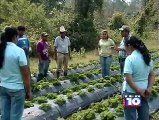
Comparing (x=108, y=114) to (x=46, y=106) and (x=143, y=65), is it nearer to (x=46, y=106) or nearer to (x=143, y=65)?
(x=46, y=106)

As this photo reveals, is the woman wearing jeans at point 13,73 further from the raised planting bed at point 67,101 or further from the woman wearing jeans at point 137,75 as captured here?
the raised planting bed at point 67,101

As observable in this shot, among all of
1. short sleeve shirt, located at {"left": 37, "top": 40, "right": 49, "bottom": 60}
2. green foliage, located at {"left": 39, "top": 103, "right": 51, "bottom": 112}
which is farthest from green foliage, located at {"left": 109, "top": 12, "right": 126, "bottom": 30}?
green foliage, located at {"left": 39, "top": 103, "right": 51, "bottom": 112}

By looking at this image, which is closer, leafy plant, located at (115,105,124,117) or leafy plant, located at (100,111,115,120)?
leafy plant, located at (100,111,115,120)

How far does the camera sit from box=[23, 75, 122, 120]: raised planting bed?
7.80 m

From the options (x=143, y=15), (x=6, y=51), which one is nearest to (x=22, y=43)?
(x=6, y=51)

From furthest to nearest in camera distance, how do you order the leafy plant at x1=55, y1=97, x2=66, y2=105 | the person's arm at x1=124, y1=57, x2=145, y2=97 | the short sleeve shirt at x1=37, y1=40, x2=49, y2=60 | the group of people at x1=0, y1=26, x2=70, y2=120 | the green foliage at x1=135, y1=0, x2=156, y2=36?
the green foliage at x1=135, y1=0, x2=156, y2=36 < the short sleeve shirt at x1=37, y1=40, x2=49, y2=60 < the leafy plant at x1=55, y1=97, x2=66, y2=105 < the group of people at x1=0, y1=26, x2=70, y2=120 < the person's arm at x1=124, y1=57, x2=145, y2=97

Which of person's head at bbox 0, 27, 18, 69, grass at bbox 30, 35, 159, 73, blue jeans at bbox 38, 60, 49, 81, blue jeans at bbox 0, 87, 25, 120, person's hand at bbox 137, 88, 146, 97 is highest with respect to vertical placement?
person's head at bbox 0, 27, 18, 69

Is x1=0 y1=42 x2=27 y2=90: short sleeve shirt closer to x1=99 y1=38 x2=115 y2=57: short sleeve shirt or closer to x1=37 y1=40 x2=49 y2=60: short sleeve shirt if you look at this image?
x1=37 y1=40 x2=49 y2=60: short sleeve shirt

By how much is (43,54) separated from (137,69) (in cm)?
649

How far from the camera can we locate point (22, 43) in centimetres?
984

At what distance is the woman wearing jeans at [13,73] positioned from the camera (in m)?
5.52

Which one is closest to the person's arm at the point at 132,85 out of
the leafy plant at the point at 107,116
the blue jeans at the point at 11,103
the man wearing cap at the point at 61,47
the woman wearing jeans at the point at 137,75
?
the woman wearing jeans at the point at 137,75

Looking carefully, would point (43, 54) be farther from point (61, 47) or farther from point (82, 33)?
point (82, 33)

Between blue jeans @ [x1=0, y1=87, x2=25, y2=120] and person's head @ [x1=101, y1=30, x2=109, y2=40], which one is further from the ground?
person's head @ [x1=101, y1=30, x2=109, y2=40]
